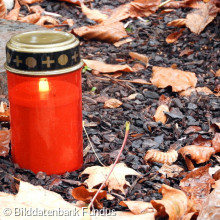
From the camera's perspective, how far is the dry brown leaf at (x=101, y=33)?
158 inches

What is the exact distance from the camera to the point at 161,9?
4.73m

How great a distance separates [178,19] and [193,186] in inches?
93.3

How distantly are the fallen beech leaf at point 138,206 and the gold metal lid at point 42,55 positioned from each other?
23.2 inches

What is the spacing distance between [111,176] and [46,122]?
374mm

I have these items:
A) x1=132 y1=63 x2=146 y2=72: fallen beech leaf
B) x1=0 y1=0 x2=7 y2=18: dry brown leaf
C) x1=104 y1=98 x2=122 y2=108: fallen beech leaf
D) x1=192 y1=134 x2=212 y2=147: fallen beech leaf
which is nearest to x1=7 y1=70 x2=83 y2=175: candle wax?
x1=192 y1=134 x2=212 y2=147: fallen beech leaf

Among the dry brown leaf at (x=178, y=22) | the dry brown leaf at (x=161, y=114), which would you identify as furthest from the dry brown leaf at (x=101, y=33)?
the dry brown leaf at (x=161, y=114)

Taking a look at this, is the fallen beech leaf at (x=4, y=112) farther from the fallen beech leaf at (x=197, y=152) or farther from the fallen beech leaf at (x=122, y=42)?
the fallen beech leaf at (x=122, y=42)

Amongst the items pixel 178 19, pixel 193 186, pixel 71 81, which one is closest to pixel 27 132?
pixel 71 81

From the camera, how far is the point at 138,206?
6.44ft

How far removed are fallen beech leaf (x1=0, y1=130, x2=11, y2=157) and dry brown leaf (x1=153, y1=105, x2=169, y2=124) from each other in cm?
87

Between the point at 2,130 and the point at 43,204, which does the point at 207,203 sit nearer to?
the point at 43,204

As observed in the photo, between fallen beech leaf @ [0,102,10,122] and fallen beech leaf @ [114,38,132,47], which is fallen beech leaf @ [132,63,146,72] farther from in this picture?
fallen beech leaf @ [0,102,10,122]

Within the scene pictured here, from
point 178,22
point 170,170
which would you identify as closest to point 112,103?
point 170,170

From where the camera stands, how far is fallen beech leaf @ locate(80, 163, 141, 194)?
2127 mm
